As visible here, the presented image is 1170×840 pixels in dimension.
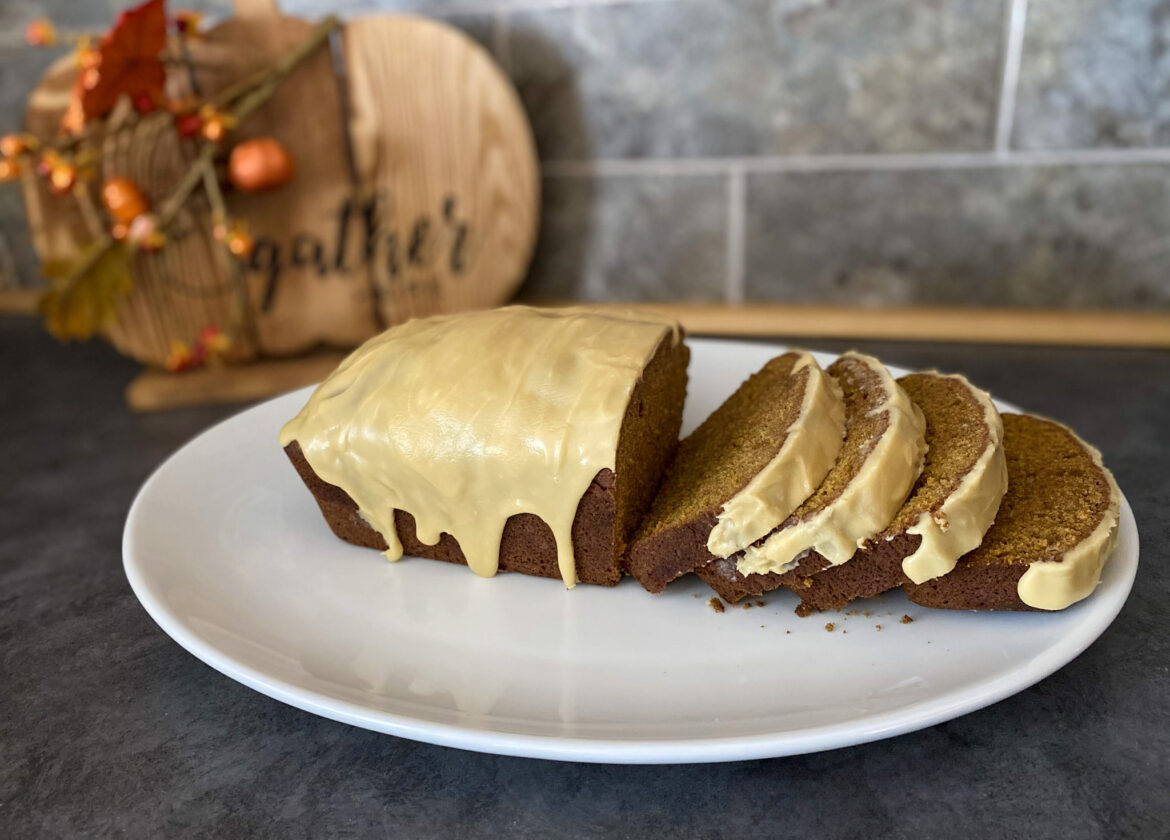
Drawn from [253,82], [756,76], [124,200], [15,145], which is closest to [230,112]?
[253,82]

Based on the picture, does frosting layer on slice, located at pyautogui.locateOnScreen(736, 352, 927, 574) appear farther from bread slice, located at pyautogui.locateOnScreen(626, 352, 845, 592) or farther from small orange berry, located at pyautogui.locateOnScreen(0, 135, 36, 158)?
small orange berry, located at pyautogui.locateOnScreen(0, 135, 36, 158)

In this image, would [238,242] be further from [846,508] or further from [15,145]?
[846,508]

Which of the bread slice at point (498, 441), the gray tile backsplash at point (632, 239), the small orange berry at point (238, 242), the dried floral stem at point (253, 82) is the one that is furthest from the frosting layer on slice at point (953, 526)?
the dried floral stem at point (253, 82)

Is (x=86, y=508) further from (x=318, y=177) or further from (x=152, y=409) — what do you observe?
(x=318, y=177)

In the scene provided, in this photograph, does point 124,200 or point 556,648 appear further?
point 124,200

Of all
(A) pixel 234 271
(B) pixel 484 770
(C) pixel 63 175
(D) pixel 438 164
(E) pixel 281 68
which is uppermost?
(E) pixel 281 68

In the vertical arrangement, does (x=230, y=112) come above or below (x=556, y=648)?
above

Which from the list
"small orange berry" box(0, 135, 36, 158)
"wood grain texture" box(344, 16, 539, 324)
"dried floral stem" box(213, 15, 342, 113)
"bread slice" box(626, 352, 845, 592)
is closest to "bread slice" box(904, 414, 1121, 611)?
"bread slice" box(626, 352, 845, 592)

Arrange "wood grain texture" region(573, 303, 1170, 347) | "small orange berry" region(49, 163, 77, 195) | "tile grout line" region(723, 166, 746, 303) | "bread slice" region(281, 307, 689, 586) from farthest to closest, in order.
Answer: "tile grout line" region(723, 166, 746, 303) → "wood grain texture" region(573, 303, 1170, 347) → "small orange berry" region(49, 163, 77, 195) → "bread slice" region(281, 307, 689, 586)
